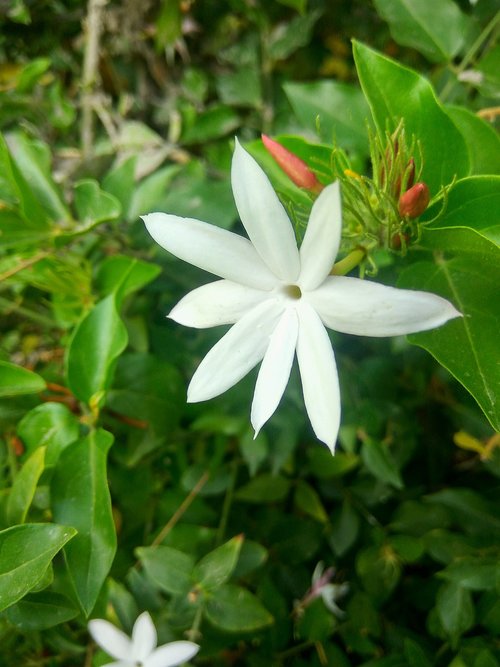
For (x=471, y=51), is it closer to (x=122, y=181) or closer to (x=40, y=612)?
(x=122, y=181)

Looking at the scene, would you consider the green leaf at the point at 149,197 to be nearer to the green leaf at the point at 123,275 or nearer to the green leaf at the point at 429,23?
the green leaf at the point at 123,275

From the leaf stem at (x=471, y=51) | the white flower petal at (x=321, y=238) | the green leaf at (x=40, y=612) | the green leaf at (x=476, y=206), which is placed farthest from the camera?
the leaf stem at (x=471, y=51)

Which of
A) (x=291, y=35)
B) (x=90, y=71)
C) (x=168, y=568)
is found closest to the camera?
(x=168, y=568)

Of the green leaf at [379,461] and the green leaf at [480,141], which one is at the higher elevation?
the green leaf at [480,141]

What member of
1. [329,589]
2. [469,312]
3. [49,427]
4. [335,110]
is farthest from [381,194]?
[329,589]

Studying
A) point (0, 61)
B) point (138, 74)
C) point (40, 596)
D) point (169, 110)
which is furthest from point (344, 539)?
point (0, 61)

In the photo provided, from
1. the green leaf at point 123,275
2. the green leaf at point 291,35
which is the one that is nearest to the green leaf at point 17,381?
the green leaf at point 123,275
